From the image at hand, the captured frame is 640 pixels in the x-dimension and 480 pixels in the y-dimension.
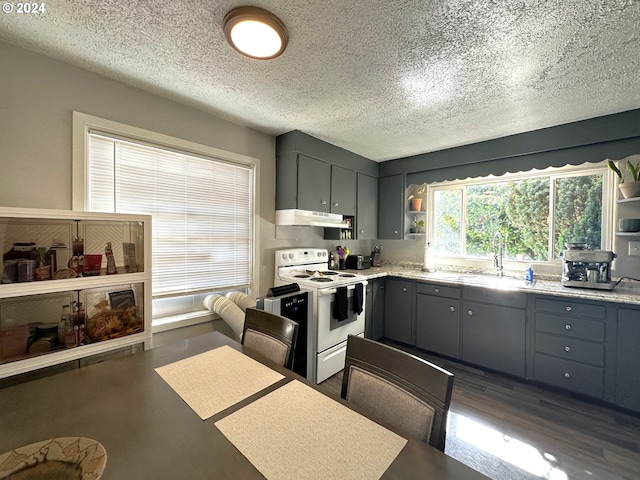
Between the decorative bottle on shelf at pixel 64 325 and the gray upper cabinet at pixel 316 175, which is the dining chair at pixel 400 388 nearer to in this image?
the decorative bottle on shelf at pixel 64 325

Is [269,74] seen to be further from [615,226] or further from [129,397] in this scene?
[615,226]

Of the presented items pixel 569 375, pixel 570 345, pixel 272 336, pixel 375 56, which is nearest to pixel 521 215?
pixel 570 345

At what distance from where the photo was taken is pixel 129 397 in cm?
96

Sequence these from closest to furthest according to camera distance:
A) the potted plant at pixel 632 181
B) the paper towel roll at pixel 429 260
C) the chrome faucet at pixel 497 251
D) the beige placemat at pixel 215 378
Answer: the beige placemat at pixel 215 378, the potted plant at pixel 632 181, the chrome faucet at pixel 497 251, the paper towel roll at pixel 429 260

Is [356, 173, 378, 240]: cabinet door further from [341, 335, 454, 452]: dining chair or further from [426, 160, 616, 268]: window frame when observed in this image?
[341, 335, 454, 452]: dining chair

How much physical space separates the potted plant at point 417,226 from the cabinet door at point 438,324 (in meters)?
1.06

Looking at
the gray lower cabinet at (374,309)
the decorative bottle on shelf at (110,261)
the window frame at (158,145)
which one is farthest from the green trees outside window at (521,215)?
the decorative bottle on shelf at (110,261)

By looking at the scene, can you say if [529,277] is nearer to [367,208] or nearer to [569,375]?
[569,375]

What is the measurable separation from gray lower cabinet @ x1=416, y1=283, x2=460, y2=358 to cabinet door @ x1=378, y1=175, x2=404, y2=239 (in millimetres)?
935

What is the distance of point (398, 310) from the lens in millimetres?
3279

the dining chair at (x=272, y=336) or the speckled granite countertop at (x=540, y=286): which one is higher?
the speckled granite countertop at (x=540, y=286)

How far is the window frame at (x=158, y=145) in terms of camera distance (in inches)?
66.9

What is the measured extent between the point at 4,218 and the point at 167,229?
88 cm

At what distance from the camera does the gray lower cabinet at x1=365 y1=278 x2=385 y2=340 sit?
10.3ft
